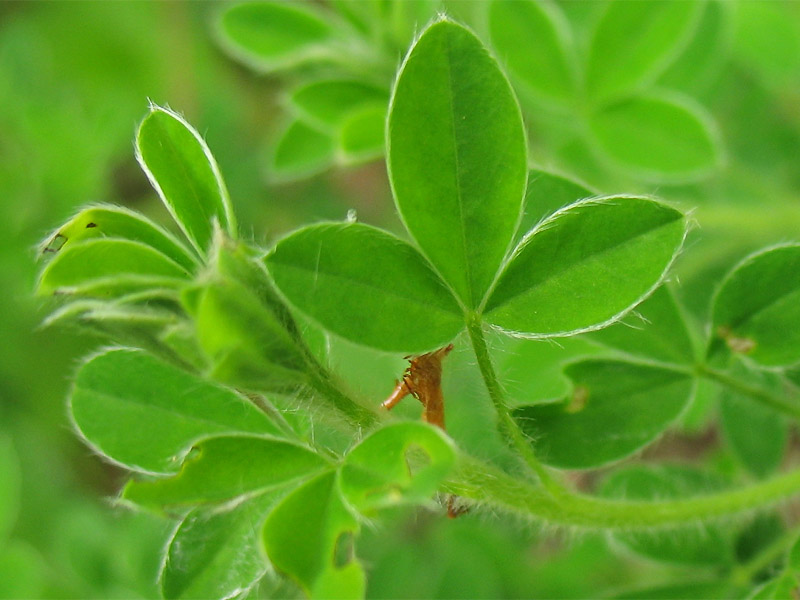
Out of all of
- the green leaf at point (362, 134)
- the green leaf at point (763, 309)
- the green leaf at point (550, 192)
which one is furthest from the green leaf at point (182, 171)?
the green leaf at point (362, 134)

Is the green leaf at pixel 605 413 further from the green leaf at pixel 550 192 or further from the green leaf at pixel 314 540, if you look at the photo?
the green leaf at pixel 314 540

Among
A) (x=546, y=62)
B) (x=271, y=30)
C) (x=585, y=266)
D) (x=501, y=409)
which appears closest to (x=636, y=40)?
(x=546, y=62)

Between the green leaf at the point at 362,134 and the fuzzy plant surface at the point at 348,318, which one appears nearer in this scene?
the fuzzy plant surface at the point at 348,318

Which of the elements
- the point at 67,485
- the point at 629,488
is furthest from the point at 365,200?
the point at 629,488

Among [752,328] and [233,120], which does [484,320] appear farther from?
[233,120]

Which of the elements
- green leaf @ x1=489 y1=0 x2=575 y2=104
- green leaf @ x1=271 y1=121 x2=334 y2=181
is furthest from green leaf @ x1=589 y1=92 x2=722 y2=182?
green leaf @ x1=271 y1=121 x2=334 y2=181

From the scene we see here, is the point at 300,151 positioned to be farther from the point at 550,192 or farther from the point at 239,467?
the point at 239,467

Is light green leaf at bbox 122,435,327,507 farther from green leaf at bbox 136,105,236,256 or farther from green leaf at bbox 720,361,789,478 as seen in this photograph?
green leaf at bbox 720,361,789,478
